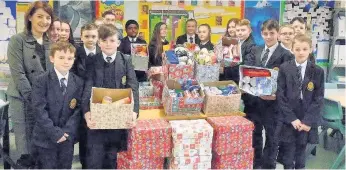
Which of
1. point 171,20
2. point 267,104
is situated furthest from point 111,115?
point 171,20

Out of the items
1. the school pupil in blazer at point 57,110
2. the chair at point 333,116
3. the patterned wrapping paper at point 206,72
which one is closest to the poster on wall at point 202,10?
the chair at point 333,116

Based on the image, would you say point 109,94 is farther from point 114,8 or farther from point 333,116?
point 114,8

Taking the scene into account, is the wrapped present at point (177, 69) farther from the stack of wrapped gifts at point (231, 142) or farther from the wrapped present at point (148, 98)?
the stack of wrapped gifts at point (231, 142)

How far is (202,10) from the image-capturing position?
230 inches

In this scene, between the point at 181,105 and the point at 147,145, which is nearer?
the point at 147,145

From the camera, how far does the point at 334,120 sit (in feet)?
13.1

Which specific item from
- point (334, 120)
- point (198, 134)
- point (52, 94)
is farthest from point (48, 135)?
point (334, 120)

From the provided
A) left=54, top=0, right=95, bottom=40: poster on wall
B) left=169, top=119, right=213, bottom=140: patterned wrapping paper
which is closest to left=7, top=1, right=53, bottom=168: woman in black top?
left=169, top=119, right=213, bottom=140: patterned wrapping paper

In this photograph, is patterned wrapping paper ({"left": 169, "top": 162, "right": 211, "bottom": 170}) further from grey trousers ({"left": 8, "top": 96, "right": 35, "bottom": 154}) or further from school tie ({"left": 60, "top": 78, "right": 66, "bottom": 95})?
grey trousers ({"left": 8, "top": 96, "right": 35, "bottom": 154})

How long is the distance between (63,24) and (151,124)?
4.45 feet

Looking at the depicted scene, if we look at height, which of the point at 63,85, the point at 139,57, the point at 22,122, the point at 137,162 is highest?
the point at 139,57

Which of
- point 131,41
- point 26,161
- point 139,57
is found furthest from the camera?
point 131,41

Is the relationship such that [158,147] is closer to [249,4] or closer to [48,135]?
[48,135]

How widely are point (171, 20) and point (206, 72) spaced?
265 cm
